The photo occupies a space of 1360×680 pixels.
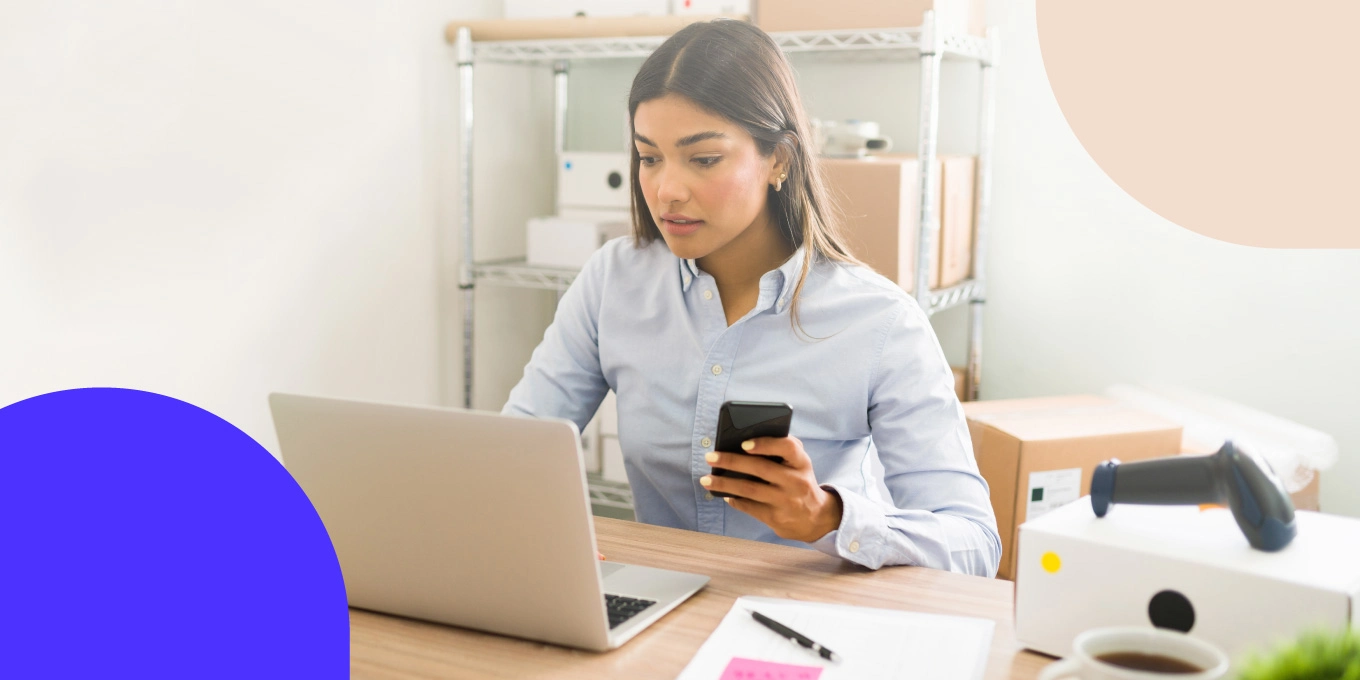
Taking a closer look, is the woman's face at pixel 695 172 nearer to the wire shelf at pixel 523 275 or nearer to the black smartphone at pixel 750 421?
the black smartphone at pixel 750 421

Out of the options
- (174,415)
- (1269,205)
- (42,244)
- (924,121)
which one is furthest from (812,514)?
(1269,205)

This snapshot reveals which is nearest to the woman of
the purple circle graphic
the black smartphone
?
the black smartphone

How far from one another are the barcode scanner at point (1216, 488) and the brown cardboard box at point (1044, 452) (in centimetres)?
112

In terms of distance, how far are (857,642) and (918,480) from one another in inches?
14.9

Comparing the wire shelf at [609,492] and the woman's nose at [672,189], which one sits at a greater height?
the woman's nose at [672,189]

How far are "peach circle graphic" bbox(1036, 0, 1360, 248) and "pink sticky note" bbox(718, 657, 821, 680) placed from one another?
5.87 feet

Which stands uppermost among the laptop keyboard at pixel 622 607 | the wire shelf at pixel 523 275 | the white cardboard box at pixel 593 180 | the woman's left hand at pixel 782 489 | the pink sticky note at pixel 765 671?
the white cardboard box at pixel 593 180

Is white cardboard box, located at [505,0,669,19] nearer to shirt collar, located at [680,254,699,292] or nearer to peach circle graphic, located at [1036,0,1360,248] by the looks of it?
peach circle graphic, located at [1036,0,1360,248]

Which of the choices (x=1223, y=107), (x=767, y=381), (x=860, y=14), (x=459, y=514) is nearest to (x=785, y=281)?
(x=767, y=381)

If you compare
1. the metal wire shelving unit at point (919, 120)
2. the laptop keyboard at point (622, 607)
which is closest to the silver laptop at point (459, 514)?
the laptop keyboard at point (622, 607)

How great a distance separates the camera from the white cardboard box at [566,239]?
2.44 metres

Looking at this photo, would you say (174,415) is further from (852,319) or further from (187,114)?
(187,114)

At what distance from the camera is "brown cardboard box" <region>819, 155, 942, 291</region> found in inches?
80.0

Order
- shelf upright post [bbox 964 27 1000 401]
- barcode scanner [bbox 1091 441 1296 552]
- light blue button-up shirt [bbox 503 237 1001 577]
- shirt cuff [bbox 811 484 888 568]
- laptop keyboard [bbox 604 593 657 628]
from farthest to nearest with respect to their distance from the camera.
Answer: shelf upright post [bbox 964 27 1000 401] → light blue button-up shirt [bbox 503 237 1001 577] → shirt cuff [bbox 811 484 888 568] → laptop keyboard [bbox 604 593 657 628] → barcode scanner [bbox 1091 441 1296 552]
